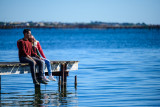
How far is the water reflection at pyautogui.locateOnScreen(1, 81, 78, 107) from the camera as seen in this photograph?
1424cm

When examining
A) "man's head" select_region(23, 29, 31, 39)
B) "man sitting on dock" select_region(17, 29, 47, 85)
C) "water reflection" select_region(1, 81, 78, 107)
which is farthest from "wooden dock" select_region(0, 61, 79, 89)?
"man's head" select_region(23, 29, 31, 39)

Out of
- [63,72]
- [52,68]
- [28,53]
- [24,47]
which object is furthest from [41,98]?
[24,47]

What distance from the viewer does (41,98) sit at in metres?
15.4

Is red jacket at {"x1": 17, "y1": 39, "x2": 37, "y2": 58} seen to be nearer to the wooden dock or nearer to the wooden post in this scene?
the wooden dock

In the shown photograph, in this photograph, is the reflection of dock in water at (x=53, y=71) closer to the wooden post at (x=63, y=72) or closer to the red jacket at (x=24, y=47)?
the wooden post at (x=63, y=72)

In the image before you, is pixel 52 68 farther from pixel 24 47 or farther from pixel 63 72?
pixel 24 47

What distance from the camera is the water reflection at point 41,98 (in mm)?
14241

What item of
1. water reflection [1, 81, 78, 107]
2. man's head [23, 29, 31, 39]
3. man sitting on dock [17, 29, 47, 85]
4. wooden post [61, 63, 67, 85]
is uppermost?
man's head [23, 29, 31, 39]

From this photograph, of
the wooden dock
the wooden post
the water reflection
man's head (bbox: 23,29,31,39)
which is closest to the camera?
the water reflection

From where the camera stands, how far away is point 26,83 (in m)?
19.5

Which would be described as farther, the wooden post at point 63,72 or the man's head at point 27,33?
the wooden post at point 63,72

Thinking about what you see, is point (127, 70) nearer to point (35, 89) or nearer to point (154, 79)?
point (154, 79)

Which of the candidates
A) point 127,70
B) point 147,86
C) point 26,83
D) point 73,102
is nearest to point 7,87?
point 26,83

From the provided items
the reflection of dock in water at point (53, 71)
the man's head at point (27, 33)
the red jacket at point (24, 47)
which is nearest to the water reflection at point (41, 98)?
the reflection of dock in water at point (53, 71)
